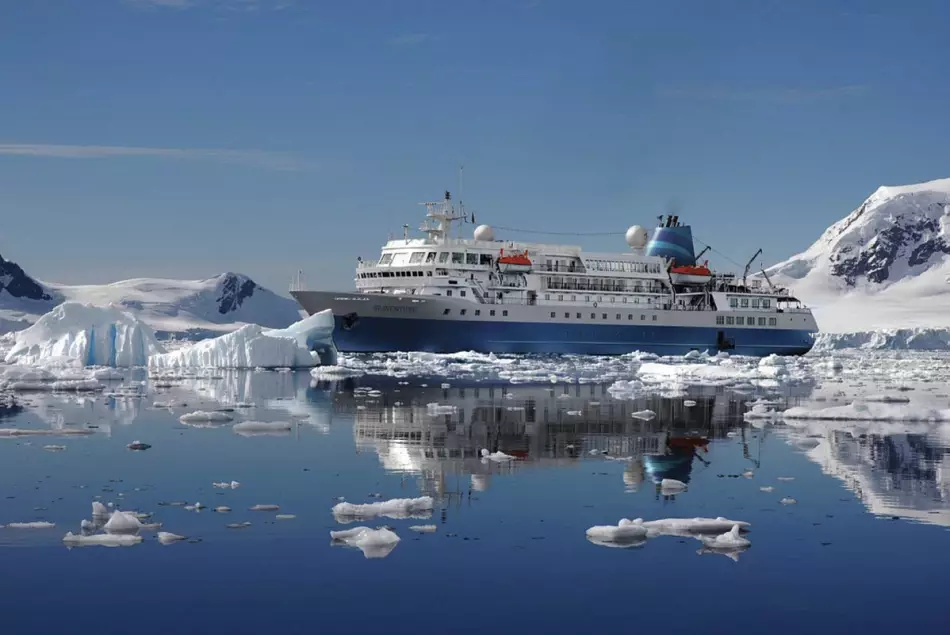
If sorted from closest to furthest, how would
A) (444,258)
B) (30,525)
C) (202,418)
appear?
1. (30,525)
2. (202,418)
3. (444,258)

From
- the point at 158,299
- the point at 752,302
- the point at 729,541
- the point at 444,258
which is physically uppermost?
the point at 158,299

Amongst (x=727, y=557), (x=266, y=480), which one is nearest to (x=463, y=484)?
(x=266, y=480)

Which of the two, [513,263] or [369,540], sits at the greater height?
[513,263]

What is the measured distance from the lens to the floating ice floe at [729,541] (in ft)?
28.7

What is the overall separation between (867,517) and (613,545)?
2.73m

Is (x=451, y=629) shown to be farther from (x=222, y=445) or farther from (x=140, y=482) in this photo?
(x=222, y=445)

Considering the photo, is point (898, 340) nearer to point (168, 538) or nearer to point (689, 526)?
point (689, 526)

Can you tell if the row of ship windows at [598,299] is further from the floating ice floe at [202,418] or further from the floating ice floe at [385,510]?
the floating ice floe at [385,510]

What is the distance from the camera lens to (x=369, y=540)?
8703 millimetres

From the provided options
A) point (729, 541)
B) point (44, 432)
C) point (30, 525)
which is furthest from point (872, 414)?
point (30, 525)

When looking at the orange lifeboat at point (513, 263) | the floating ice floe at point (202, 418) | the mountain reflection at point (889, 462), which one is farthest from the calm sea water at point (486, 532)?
the orange lifeboat at point (513, 263)

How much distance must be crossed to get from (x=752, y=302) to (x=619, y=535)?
52643 mm

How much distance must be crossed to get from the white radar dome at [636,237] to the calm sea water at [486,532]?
47.1 metres

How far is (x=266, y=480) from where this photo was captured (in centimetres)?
1180
